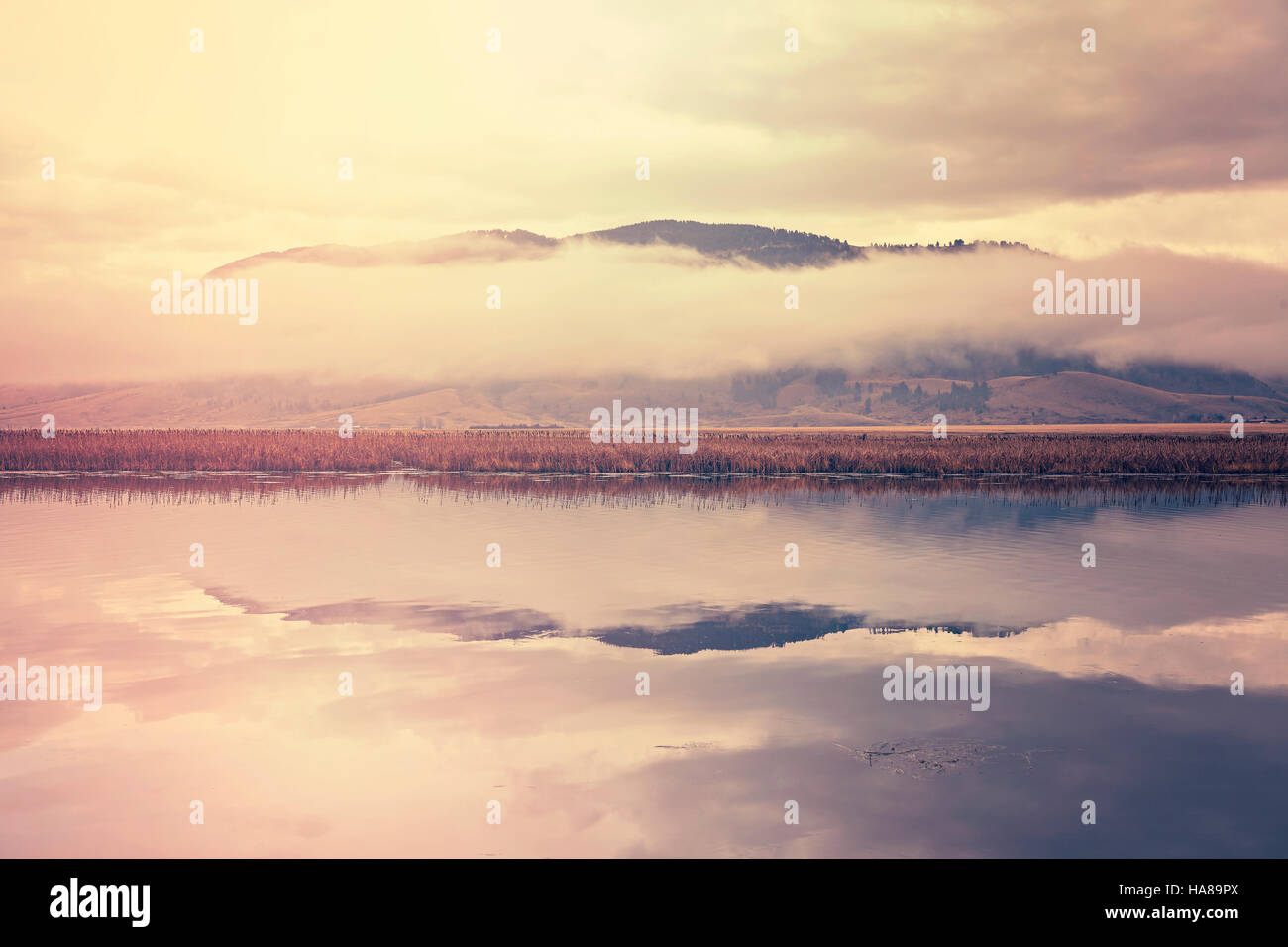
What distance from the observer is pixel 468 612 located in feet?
71.0

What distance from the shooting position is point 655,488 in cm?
5312

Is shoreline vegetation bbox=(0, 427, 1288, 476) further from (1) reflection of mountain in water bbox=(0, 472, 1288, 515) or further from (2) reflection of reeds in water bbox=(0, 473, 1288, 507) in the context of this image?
(2) reflection of reeds in water bbox=(0, 473, 1288, 507)

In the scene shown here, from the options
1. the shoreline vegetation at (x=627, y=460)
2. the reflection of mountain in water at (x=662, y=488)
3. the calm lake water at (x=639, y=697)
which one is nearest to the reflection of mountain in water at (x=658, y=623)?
the calm lake water at (x=639, y=697)

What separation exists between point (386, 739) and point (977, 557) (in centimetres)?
1995

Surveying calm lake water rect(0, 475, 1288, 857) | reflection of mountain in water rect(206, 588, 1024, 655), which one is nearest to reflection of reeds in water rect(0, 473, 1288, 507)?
calm lake water rect(0, 475, 1288, 857)

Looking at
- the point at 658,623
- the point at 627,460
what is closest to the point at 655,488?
the point at 627,460

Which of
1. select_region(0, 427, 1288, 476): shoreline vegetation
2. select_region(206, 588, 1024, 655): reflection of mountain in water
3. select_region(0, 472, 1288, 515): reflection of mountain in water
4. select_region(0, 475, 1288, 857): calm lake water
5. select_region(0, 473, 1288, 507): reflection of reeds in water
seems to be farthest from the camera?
select_region(0, 427, 1288, 476): shoreline vegetation

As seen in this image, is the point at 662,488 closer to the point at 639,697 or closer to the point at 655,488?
the point at 655,488

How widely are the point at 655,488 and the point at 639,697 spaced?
124ft

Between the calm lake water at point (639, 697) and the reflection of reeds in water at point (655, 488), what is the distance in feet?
43.7

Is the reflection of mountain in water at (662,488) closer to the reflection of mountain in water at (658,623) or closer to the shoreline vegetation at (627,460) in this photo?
the shoreline vegetation at (627,460)

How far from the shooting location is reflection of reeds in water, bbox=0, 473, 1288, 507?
4691 cm

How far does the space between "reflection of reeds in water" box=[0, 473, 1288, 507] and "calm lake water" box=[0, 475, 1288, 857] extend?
1331cm

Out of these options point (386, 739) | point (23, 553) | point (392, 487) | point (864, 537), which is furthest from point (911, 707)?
point (392, 487)
